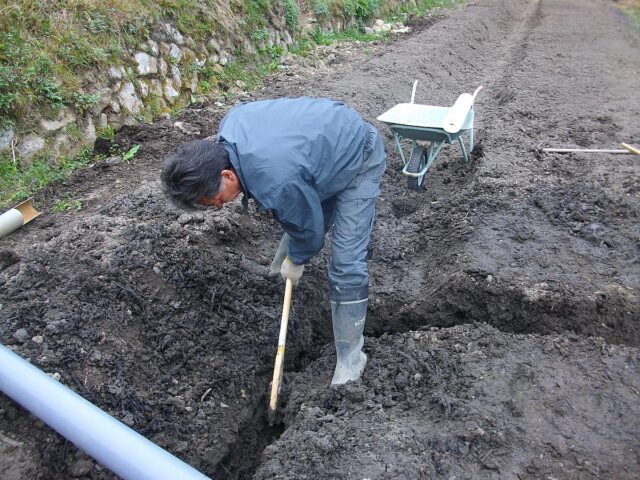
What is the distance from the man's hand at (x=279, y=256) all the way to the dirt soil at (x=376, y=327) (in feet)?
0.32

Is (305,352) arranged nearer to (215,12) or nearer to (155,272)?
(155,272)

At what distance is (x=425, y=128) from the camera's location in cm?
500

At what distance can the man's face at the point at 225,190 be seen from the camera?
8.29ft

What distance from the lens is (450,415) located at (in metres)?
2.77

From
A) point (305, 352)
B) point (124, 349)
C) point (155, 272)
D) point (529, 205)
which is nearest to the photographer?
point (124, 349)

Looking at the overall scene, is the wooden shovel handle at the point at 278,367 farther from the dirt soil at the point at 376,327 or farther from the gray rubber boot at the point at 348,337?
the gray rubber boot at the point at 348,337

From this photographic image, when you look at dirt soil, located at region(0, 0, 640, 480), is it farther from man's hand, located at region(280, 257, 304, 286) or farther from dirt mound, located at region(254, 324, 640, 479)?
man's hand, located at region(280, 257, 304, 286)

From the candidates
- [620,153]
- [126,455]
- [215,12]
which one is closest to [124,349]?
[126,455]

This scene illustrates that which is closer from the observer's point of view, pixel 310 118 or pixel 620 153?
pixel 310 118

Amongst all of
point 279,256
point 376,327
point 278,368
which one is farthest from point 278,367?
point 376,327

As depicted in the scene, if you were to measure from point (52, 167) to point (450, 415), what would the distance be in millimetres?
4583

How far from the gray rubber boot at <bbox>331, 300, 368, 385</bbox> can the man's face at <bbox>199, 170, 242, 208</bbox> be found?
1.02 m

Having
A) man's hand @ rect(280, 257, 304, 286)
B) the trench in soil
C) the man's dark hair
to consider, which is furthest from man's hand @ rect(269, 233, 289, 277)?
the man's dark hair

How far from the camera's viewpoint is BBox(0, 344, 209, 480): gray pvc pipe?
197 centimetres
